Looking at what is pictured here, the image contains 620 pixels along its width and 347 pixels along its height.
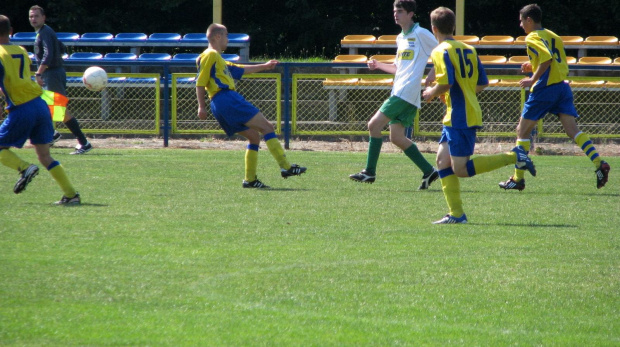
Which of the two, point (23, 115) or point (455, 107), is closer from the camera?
point (455, 107)

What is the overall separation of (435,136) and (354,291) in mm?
10607

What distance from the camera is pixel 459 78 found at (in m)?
6.44

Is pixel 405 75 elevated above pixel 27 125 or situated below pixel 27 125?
above

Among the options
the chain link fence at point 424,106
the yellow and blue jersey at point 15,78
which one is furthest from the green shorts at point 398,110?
the chain link fence at point 424,106

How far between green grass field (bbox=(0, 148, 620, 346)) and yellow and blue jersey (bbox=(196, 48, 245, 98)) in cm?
104

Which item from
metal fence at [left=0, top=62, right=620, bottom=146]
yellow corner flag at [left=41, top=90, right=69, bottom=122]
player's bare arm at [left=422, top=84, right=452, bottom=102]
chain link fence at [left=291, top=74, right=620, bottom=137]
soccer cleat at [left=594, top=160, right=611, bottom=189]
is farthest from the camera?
chain link fence at [left=291, top=74, right=620, bottom=137]

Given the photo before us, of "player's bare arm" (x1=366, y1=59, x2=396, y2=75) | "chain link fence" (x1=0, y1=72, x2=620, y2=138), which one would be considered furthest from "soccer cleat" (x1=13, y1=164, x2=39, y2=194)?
"chain link fence" (x1=0, y1=72, x2=620, y2=138)

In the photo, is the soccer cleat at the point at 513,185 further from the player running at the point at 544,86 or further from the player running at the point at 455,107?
the player running at the point at 455,107

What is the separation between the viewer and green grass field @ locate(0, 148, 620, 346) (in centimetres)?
370

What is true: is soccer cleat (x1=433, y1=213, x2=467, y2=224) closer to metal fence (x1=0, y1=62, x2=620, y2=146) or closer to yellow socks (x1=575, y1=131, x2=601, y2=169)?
yellow socks (x1=575, y1=131, x2=601, y2=169)

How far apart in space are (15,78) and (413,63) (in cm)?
378

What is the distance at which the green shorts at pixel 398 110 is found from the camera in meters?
8.34

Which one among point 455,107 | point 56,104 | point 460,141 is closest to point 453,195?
point 460,141

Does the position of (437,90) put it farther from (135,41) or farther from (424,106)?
(135,41)
